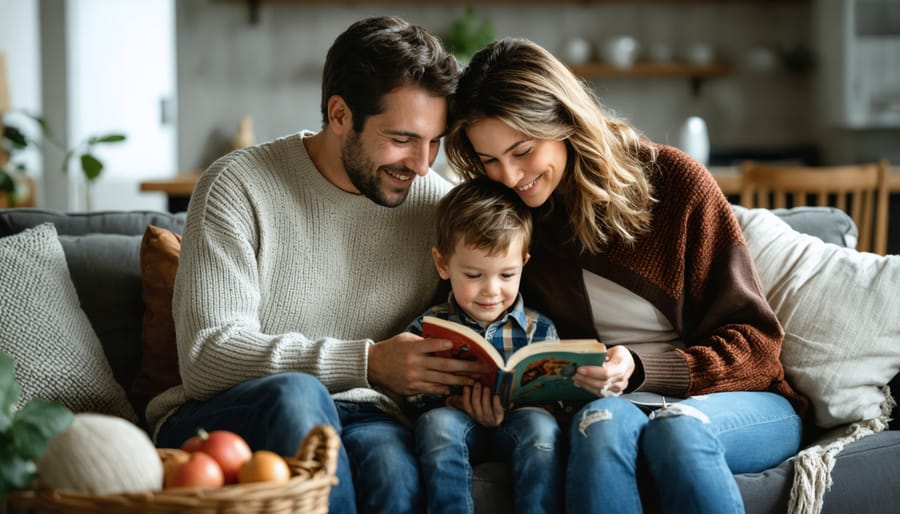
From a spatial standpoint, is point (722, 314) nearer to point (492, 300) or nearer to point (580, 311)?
point (580, 311)

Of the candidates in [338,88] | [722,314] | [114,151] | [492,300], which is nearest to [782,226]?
[722,314]

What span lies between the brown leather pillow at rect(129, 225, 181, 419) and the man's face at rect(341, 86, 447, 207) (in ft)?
1.46

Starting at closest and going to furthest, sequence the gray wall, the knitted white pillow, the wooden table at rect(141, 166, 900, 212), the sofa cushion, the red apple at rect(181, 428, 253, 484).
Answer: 1. the red apple at rect(181, 428, 253, 484)
2. the knitted white pillow
3. the sofa cushion
4. the wooden table at rect(141, 166, 900, 212)
5. the gray wall

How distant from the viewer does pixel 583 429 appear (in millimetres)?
1688

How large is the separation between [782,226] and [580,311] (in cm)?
56

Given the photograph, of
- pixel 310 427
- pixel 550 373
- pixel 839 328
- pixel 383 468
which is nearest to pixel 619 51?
pixel 839 328

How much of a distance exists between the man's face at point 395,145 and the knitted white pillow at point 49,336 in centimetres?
65

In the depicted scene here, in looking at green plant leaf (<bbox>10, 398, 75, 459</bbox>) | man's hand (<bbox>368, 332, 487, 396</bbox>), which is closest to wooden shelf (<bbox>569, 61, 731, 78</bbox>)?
man's hand (<bbox>368, 332, 487, 396</bbox>)

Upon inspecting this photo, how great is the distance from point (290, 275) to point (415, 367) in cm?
38

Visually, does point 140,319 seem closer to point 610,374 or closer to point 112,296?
point 112,296

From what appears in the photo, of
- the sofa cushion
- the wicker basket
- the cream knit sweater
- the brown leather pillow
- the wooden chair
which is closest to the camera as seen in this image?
the wicker basket

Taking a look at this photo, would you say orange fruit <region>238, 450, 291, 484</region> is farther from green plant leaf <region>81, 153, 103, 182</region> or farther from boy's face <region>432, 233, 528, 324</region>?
green plant leaf <region>81, 153, 103, 182</region>

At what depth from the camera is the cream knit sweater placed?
1.78 m

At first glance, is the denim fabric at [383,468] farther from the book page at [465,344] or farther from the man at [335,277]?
the book page at [465,344]
